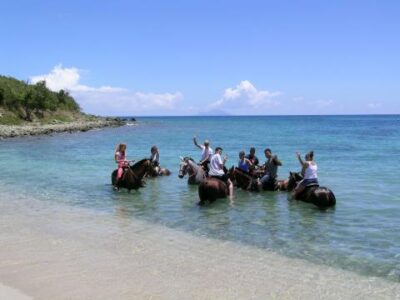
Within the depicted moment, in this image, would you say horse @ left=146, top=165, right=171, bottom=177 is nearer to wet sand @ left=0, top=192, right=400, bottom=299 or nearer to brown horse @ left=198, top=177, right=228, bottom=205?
brown horse @ left=198, top=177, right=228, bottom=205

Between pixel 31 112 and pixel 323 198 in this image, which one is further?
pixel 31 112

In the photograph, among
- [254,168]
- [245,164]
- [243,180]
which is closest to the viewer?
[243,180]

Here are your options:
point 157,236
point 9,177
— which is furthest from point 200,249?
point 9,177

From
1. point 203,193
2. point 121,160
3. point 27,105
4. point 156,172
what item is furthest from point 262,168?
point 27,105

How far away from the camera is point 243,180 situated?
1908 cm

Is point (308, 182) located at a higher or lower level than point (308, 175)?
lower

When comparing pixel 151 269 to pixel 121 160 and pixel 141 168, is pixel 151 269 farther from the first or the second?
pixel 141 168

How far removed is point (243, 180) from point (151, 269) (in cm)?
1007

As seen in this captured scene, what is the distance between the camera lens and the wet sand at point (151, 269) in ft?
26.7

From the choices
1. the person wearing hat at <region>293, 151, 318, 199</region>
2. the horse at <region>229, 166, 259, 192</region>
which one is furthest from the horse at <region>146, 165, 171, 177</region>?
the person wearing hat at <region>293, 151, 318, 199</region>

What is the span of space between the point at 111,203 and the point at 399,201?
9.36 meters

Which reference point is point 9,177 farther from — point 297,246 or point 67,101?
point 67,101

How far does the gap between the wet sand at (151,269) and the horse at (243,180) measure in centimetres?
669

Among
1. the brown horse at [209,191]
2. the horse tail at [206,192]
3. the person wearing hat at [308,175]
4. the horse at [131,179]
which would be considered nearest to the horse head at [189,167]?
the horse at [131,179]
